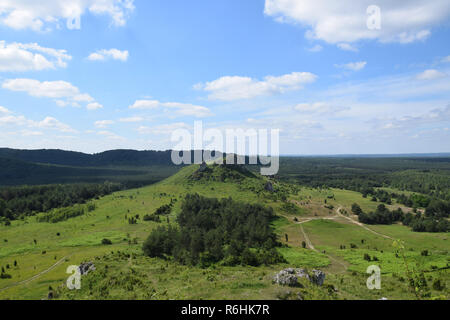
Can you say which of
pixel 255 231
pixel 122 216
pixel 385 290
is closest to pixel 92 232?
pixel 122 216

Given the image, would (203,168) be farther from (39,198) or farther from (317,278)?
(317,278)

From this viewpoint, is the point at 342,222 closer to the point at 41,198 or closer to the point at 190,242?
the point at 190,242

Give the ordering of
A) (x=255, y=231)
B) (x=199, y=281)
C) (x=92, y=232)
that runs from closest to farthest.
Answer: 1. (x=199, y=281)
2. (x=255, y=231)
3. (x=92, y=232)

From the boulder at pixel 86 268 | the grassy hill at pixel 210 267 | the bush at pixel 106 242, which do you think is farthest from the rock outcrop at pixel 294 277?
the bush at pixel 106 242

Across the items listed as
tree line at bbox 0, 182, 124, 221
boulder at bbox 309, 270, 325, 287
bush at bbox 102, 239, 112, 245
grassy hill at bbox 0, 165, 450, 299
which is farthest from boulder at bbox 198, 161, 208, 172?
boulder at bbox 309, 270, 325, 287

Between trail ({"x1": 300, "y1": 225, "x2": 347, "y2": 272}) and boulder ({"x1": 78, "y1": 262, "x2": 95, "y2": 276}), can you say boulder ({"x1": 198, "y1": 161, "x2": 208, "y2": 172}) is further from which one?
boulder ({"x1": 78, "y1": 262, "x2": 95, "y2": 276})

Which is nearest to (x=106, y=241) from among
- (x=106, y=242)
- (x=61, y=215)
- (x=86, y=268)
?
(x=106, y=242)

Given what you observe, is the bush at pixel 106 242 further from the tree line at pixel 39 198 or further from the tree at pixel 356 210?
the tree at pixel 356 210
